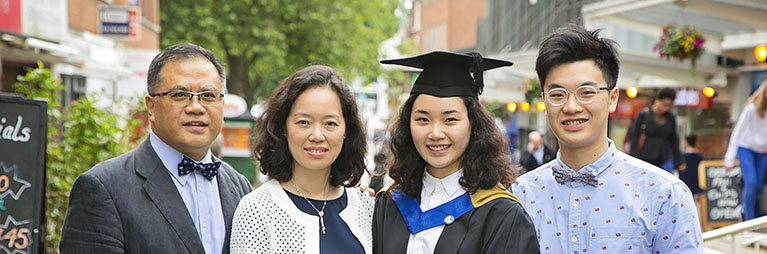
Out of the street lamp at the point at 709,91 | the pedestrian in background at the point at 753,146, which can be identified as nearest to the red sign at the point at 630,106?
the street lamp at the point at 709,91

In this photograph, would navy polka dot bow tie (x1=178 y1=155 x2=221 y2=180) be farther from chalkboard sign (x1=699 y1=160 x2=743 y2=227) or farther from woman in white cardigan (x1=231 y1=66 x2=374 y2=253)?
chalkboard sign (x1=699 y1=160 x2=743 y2=227)

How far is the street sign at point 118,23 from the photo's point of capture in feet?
50.3

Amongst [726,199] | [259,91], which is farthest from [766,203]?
[259,91]

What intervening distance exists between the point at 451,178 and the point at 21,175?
2618 millimetres

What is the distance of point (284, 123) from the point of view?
2971 mm

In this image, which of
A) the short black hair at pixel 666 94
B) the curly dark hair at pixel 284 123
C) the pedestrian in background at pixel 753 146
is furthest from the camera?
the short black hair at pixel 666 94

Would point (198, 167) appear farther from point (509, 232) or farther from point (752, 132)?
point (752, 132)

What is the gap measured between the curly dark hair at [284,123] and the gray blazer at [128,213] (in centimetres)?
40

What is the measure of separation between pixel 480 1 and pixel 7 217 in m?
36.3

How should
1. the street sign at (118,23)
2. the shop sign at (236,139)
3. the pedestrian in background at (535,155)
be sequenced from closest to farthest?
the pedestrian in background at (535,155)
the shop sign at (236,139)
the street sign at (118,23)

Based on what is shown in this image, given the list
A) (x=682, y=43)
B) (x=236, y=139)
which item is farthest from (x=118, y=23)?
(x=682, y=43)

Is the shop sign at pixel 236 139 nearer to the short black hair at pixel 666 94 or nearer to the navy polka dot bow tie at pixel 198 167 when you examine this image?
the short black hair at pixel 666 94

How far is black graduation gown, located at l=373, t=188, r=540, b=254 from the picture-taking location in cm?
271

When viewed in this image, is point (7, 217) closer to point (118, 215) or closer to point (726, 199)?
point (118, 215)
